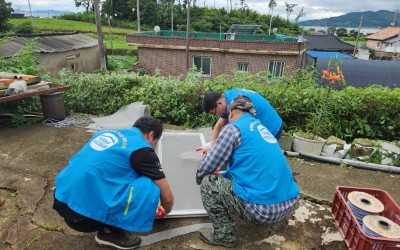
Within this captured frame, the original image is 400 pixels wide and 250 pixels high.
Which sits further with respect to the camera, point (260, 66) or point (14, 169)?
point (260, 66)

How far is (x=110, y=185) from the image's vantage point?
187 centimetres

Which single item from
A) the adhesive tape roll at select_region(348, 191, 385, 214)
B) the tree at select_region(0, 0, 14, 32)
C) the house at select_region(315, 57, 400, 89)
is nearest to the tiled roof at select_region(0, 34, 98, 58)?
the tree at select_region(0, 0, 14, 32)

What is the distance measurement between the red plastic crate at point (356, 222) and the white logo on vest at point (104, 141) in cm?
196

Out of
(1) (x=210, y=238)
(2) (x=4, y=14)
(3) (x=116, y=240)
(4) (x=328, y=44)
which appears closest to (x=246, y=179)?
(1) (x=210, y=238)

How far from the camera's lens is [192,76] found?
5156 mm

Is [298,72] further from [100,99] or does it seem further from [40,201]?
[40,201]

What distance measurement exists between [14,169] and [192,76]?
315 cm

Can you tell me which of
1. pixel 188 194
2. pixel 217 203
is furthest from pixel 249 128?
pixel 188 194

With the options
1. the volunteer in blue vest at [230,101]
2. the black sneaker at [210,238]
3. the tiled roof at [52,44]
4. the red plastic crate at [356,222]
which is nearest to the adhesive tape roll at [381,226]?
the red plastic crate at [356,222]

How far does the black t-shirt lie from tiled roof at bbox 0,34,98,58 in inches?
473

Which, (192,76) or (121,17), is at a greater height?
(121,17)

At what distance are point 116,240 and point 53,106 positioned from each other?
3.51 m

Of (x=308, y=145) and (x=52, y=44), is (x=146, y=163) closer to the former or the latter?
(x=308, y=145)

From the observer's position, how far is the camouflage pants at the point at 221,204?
210 cm
